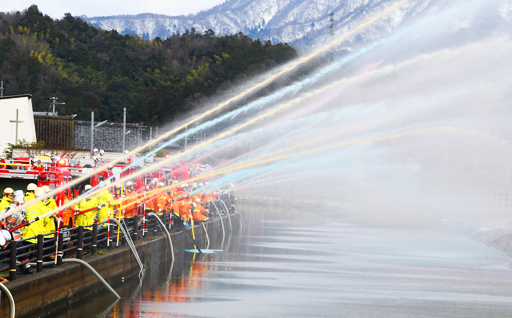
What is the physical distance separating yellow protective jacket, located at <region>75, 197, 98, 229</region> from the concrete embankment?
0.98 m

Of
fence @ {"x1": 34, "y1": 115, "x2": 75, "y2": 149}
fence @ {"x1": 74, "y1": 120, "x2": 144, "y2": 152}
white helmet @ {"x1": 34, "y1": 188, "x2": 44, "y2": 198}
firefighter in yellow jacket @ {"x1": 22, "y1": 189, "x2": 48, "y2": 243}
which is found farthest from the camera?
fence @ {"x1": 74, "y1": 120, "x2": 144, "y2": 152}

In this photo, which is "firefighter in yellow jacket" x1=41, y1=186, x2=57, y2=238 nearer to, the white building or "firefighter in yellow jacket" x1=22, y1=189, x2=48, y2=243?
"firefighter in yellow jacket" x1=22, y1=189, x2=48, y2=243

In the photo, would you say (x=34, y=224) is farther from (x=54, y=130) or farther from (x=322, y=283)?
(x=54, y=130)

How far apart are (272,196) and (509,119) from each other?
36.6m

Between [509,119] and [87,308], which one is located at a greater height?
[509,119]

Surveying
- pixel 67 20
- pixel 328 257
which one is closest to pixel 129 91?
pixel 67 20

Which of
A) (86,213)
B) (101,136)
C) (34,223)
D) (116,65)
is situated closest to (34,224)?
(34,223)

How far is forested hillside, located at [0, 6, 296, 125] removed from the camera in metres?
131

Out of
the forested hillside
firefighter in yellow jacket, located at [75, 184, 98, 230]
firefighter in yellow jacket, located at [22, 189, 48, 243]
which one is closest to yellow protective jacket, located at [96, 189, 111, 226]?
firefighter in yellow jacket, located at [75, 184, 98, 230]

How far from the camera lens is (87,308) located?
49.2 feet

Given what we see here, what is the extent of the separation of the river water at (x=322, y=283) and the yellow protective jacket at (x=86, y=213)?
196 cm

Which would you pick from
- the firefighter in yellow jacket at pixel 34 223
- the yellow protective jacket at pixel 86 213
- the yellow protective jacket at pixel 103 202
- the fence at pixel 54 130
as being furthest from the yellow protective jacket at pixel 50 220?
the fence at pixel 54 130

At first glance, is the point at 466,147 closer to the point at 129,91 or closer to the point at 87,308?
the point at 87,308

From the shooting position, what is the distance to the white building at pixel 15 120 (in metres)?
62.2
